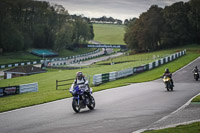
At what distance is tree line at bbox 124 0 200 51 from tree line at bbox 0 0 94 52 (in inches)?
1215

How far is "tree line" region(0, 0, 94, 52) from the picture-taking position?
106m

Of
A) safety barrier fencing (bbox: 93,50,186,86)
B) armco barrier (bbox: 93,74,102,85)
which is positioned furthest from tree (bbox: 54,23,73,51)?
armco barrier (bbox: 93,74,102,85)

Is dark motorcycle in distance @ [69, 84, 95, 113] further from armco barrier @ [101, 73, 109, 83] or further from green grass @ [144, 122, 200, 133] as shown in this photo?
armco barrier @ [101, 73, 109, 83]

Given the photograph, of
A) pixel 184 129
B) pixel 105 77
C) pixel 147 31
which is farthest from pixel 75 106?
pixel 147 31

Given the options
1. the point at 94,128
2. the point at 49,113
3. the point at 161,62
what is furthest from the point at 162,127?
the point at 161,62

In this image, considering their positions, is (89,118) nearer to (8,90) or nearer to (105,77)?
(8,90)

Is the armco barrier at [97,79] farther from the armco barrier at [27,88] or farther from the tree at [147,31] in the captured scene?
the tree at [147,31]

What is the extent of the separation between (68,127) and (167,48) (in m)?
101

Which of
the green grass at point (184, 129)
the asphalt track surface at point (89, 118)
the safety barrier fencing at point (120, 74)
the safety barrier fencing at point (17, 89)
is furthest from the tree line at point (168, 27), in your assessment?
the green grass at point (184, 129)

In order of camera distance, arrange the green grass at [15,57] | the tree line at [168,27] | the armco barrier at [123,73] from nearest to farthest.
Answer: the armco barrier at [123,73] → the green grass at [15,57] → the tree line at [168,27]

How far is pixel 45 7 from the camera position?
13838 centimetres

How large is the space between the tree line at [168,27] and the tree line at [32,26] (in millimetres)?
30857

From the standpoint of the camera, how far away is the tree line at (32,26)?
106 m

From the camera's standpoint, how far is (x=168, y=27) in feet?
352
